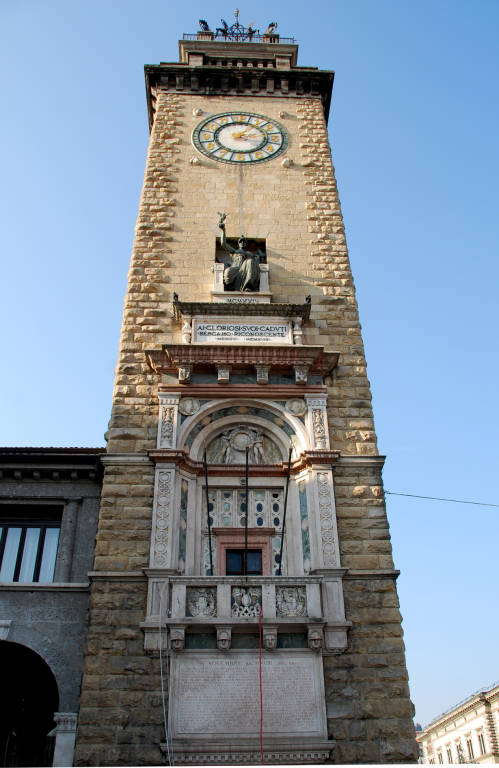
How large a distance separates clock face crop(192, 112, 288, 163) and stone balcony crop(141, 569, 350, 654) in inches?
503

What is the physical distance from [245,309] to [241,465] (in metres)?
3.86

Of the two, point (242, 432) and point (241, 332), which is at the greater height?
point (241, 332)

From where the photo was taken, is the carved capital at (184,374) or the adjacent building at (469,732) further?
the adjacent building at (469,732)

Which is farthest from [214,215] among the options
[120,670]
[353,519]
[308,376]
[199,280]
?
[120,670]

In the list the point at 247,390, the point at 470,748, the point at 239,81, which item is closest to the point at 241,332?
the point at 247,390

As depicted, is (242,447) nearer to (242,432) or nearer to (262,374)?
(242,432)

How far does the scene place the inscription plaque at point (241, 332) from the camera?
15469 millimetres

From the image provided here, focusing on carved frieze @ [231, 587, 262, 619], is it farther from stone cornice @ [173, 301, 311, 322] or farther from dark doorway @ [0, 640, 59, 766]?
stone cornice @ [173, 301, 311, 322]

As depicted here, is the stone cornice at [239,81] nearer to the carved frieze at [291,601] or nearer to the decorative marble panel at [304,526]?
the decorative marble panel at [304,526]

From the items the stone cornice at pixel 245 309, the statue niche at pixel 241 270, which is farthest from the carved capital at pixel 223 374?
the statue niche at pixel 241 270

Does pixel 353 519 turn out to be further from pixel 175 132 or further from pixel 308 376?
pixel 175 132

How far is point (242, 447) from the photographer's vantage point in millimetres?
14398

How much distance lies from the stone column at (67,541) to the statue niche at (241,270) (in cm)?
636

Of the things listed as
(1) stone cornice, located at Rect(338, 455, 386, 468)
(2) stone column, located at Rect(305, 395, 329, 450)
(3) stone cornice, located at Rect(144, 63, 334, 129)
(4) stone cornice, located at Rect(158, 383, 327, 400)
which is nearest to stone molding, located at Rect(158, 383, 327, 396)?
(4) stone cornice, located at Rect(158, 383, 327, 400)
